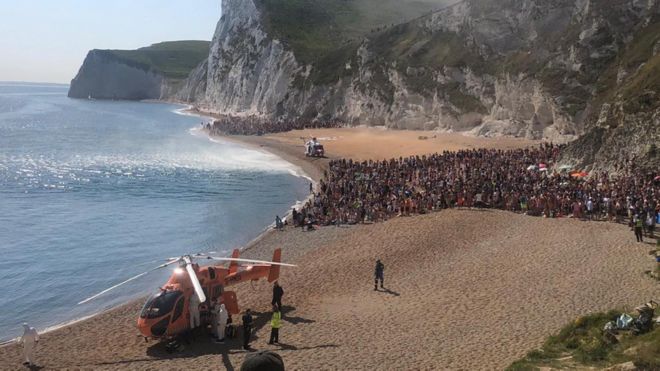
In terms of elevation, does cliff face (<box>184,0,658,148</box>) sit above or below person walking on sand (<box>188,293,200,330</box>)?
above

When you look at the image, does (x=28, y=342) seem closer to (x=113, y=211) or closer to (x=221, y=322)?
(x=221, y=322)

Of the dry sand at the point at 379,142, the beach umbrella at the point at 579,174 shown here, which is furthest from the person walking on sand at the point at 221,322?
the dry sand at the point at 379,142

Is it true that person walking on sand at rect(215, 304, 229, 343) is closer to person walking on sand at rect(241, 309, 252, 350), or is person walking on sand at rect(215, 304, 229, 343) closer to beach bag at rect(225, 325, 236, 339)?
beach bag at rect(225, 325, 236, 339)

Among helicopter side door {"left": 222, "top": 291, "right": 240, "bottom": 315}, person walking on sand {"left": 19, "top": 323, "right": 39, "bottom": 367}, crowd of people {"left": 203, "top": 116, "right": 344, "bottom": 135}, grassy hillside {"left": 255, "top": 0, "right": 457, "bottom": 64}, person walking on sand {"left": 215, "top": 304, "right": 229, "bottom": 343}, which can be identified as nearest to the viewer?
person walking on sand {"left": 19, "top": 323, "right": 39, "bottom": 367}

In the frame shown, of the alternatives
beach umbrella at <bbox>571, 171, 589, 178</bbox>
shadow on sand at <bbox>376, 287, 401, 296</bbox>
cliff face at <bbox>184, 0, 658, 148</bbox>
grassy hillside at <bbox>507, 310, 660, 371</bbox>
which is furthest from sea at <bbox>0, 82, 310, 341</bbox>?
cliff face at <bbox>184, 0, 658, 148</bbox>

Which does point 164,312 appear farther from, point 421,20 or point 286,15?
point 286,15

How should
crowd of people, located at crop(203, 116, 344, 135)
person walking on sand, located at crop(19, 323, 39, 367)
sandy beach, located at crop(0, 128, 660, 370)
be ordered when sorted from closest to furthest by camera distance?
sandy beach, located at crop(0, 128, 660, 370) < person walking on sand, located at crop(19, 323, 39, 367) < crowd of people, located at crop(203, 116, 344, 135)

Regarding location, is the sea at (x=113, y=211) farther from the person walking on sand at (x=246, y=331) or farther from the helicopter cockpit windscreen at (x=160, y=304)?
the person walking on sand at (x=246, y=331)

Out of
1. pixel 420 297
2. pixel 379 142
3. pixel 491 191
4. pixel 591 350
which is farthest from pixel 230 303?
pixel 379 142
